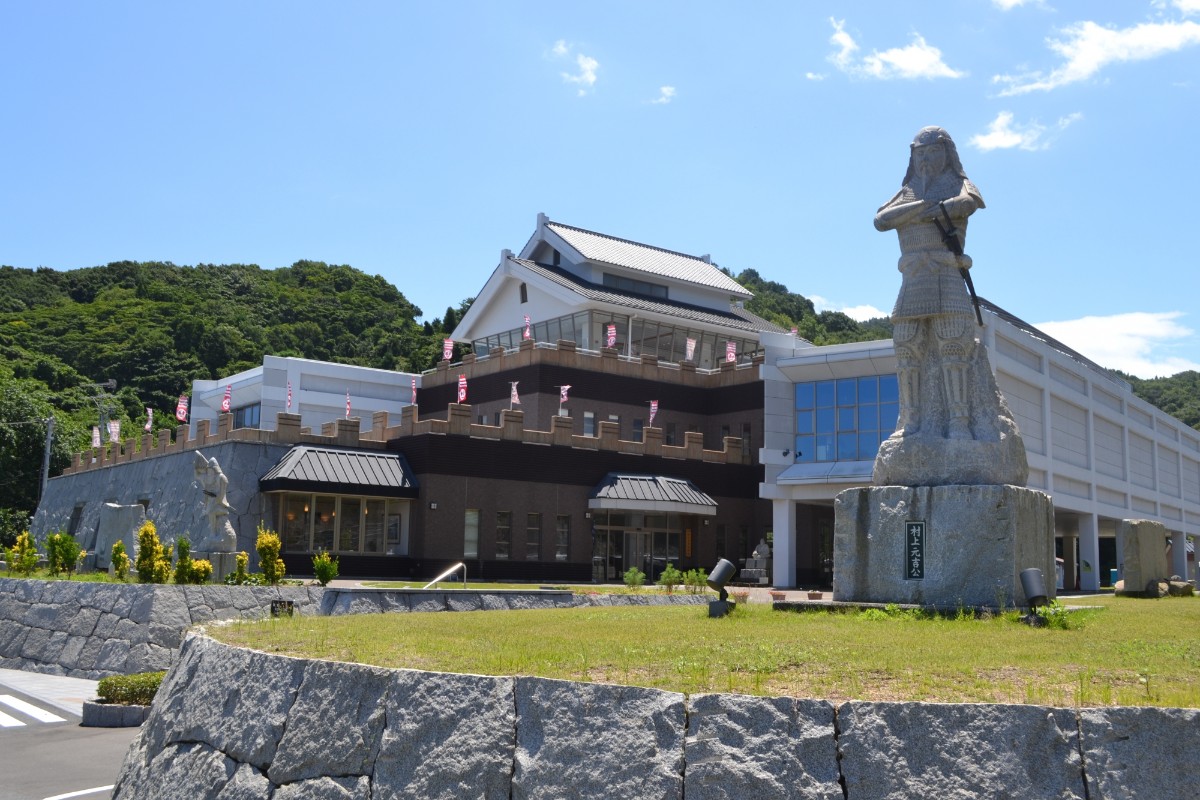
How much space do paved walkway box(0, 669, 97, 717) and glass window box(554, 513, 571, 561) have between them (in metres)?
18.4

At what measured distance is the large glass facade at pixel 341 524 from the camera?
36.4m

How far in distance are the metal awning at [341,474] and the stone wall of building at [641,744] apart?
1054 inches

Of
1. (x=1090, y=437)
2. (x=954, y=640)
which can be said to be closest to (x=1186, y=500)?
(x=1090, y=437)

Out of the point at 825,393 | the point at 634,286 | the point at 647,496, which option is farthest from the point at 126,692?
the point at 634,286

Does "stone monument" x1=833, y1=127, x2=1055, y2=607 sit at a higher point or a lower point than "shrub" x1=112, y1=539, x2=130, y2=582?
higher

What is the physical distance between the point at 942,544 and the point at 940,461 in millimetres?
1125

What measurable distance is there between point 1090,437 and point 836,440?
31.8ft

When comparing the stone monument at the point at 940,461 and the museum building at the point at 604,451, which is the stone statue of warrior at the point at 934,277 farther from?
the museum building at the point at 604,451

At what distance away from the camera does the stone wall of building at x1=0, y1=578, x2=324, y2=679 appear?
22.9 m

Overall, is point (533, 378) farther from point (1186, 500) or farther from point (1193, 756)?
point (1193, 756)

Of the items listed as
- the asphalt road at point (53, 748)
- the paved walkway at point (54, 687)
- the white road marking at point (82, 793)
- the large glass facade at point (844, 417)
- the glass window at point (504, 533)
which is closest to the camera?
the white road marking at point (82, 793)

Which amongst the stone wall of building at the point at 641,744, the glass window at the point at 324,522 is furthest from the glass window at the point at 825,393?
the stone wall of building at the point at 641,744

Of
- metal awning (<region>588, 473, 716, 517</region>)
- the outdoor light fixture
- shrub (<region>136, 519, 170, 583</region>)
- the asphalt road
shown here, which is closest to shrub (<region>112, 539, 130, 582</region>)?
shrub (<region>136, 519, 170, 583</region>)

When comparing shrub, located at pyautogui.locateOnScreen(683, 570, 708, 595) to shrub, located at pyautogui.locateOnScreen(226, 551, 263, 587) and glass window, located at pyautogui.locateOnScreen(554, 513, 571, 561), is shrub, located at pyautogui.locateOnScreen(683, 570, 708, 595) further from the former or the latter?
shrub, located at pyautogui.locateOnScreen(226, 551, 263, 587)
